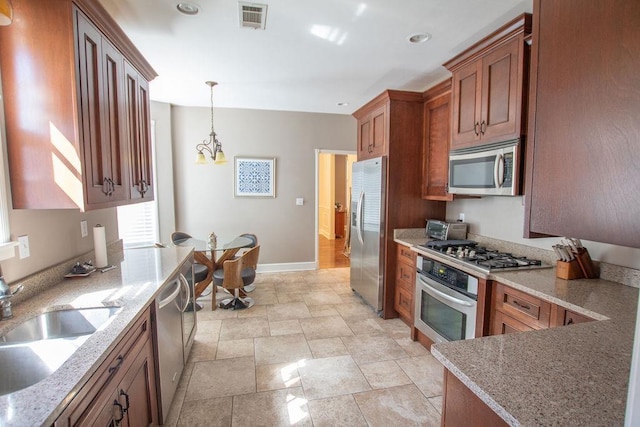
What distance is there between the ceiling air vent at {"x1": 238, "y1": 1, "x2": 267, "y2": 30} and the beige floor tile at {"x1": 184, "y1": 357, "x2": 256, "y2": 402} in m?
2.72

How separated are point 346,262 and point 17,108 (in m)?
5.08

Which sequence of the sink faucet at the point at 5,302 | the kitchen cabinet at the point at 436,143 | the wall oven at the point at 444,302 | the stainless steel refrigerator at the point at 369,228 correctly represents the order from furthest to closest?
1. the stainless steel refrigerator at the point at 369,228
2. the kitchen cabinet at the point at 436,143
3. the wall oven at the point at 444,302
4. the sink faucet at the point at 5,302

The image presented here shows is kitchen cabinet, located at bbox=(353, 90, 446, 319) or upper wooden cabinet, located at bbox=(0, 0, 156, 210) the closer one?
upper wooden cabinet, located at bbox=(0, 0, 156, 210)

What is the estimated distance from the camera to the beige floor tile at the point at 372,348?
266cm

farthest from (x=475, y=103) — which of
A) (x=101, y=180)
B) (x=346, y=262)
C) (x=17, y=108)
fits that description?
(x=346, y=262)

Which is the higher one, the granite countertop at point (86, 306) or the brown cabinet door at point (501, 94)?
the brown cabinet door at point (501, 94)

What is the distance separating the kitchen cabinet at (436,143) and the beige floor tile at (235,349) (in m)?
2.34

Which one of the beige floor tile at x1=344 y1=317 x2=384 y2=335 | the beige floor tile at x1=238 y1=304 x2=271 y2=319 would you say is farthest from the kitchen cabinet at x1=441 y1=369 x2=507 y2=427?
the beige floor tile at x1=238 y1=304 x2=271 y2=319

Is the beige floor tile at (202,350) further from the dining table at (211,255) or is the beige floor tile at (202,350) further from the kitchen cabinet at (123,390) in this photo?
the kitchen cabinet at (123,390)

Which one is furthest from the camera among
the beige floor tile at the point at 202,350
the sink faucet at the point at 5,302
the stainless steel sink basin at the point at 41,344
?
the beige floor tile at the point at 202,350

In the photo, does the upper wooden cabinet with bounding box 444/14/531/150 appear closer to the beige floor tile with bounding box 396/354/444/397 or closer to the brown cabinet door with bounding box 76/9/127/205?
the beige floor tile with bounding box 396/354/444/397

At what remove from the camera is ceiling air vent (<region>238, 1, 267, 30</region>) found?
2064 mm

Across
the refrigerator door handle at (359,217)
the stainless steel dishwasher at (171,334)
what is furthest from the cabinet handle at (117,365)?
the refrigerator door handle at (359,217)

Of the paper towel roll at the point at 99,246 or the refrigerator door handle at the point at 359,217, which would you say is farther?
the refrigerator door handle at the point at 359,217
